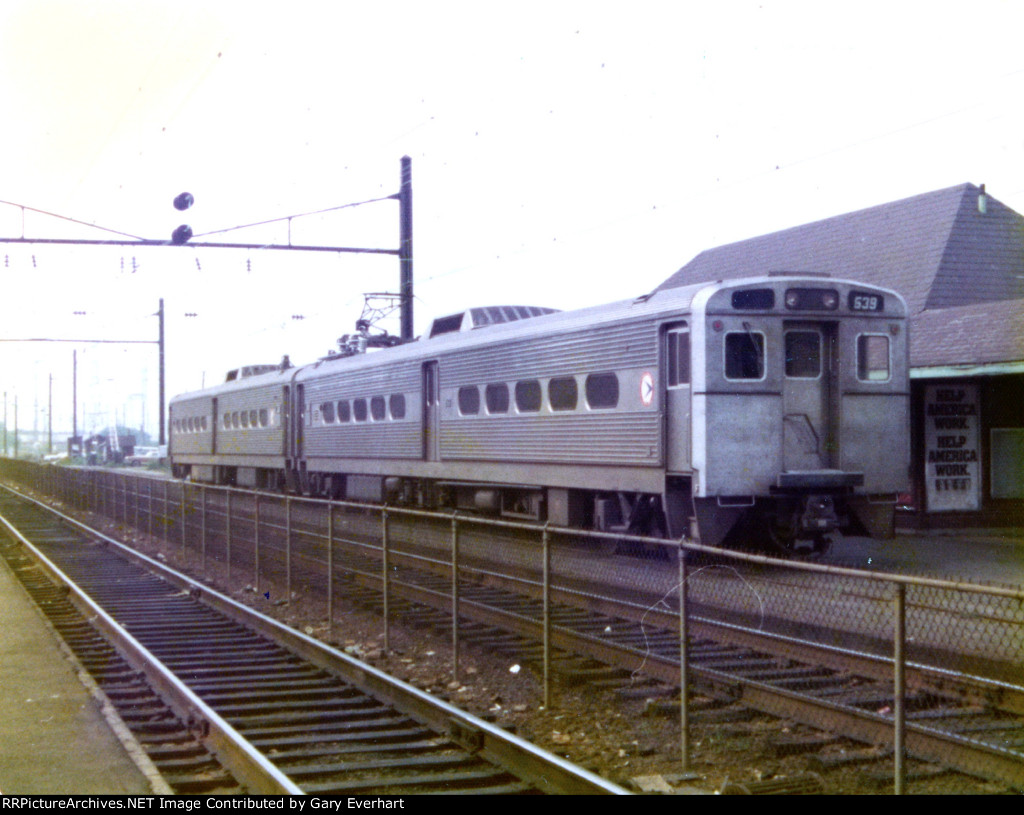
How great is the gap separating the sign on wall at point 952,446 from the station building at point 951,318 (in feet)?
0.05

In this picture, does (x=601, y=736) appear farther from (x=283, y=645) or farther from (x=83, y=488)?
(x=83, y=488)

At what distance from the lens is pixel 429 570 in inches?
443

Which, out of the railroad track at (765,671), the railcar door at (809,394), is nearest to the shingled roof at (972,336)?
the railcar door at (809,394)

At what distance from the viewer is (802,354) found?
14.0 metres

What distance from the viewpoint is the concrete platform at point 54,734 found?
6.35 m

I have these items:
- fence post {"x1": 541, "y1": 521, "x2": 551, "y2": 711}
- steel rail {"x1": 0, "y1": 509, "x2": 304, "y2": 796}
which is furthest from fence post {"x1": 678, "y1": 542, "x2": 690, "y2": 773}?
steel rail {"x1": 0, "y1": 509, "x2": 304, "y2": 796}

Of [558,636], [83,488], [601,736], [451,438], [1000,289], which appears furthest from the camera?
[83,488]

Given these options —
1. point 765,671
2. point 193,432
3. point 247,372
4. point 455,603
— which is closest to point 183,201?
point 455,603

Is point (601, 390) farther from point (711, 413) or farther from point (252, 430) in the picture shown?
point (252, 430)

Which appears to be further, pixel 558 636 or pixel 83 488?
pixel 83 488

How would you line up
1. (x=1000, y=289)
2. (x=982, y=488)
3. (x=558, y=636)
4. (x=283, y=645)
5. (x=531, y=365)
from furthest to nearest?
(x=1000, y=289)
(x=982, y=488)
(x=531, y=365)
(x=283, y=645)
(x=558, y=636)

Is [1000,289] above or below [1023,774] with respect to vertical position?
above
